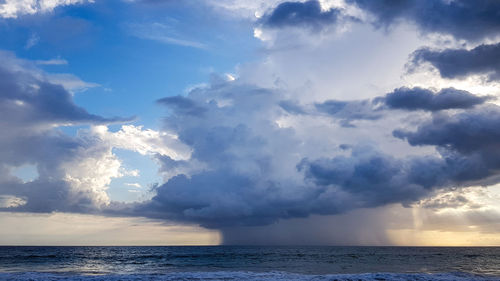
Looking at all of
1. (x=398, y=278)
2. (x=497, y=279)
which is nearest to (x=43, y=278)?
(x=398, y=278)

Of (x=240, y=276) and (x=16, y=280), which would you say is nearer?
(x=16, y=280)

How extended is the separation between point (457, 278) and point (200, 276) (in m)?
26.7

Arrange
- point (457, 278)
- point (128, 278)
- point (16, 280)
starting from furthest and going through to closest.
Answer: point (457, 278) → point (128, 278) → point (16, 280)

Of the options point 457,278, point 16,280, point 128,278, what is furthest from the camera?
point 457,278

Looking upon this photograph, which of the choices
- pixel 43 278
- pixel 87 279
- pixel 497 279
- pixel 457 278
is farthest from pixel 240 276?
pixel 497 279

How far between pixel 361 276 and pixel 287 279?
7808 mm

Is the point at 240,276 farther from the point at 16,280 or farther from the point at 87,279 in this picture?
the point at 16,280

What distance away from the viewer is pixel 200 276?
37000 millimetres

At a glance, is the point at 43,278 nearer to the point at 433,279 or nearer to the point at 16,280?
the point at 16,280

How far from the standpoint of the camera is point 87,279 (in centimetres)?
3356

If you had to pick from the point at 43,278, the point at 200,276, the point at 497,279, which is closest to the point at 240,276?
the point at 200,276

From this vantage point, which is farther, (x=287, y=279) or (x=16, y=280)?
(x=287, y=279)

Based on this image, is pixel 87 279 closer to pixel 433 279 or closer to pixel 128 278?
pixel 128 278

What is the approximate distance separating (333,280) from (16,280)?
29.3 m
